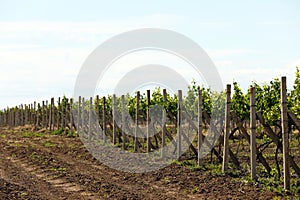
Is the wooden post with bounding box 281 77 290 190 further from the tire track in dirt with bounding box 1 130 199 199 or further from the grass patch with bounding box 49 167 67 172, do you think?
the grass patch with bounding box 49 167 67 172

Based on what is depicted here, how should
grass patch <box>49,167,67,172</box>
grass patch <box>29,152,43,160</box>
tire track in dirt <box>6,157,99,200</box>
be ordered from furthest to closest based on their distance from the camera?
grass patch <box>29,152,43,160</box>
grass patch <box>49,167,67,172</box>
tire track in dirt <box>6,157,99,200</box>

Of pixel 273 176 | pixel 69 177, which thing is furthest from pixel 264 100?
pixel 69 177

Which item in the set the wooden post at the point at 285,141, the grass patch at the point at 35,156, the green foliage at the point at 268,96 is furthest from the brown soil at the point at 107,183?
the green foliage at the point at 268,96

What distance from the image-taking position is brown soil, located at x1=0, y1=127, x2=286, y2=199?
10.5 metres

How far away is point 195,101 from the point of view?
31.1m

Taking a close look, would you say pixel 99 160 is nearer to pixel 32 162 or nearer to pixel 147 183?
pixel 32 162

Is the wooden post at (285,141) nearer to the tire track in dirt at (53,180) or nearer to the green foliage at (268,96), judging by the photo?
the tire track in dirt at (53,180)

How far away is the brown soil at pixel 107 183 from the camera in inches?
413

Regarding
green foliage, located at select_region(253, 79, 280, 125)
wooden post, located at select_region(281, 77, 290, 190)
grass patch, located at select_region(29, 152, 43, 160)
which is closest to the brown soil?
wooden post, located at select_region(281, 77, 290, 190)

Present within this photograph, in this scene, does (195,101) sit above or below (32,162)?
above

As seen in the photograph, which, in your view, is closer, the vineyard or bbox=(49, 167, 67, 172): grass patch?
the vineyard

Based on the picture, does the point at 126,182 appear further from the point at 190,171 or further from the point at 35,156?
the point at 35,156

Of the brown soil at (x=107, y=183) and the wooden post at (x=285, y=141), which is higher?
the wooden post at (x=285, y=141)

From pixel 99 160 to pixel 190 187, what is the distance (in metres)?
6.31
